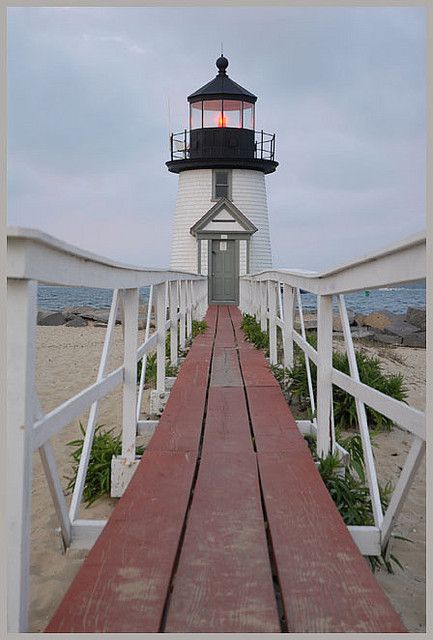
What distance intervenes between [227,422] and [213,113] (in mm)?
17694

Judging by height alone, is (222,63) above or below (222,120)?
above

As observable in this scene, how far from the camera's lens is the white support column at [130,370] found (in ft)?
→ 13.6

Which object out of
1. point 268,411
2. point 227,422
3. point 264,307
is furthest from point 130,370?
point 264,307

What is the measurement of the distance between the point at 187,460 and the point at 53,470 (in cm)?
122

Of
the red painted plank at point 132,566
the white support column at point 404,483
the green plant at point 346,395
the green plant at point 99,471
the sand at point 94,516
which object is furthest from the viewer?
the green plant at point 346,395

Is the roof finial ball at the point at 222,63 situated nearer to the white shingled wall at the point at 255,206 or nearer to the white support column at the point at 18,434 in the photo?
the white shingled wall at the point at 255,206

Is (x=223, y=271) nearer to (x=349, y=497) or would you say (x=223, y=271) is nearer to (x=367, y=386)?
(x=349, y=497)

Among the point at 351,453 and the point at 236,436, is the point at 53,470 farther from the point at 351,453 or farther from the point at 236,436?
the point at 351,453

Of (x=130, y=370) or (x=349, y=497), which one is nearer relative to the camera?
(x=349, y=497)

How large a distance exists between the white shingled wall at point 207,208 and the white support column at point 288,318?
13507mm

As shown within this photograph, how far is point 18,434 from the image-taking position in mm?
1988

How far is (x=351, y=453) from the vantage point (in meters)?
4.68

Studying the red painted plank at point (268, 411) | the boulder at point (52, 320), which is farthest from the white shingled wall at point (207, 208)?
the red painted plank at point (268, 411)

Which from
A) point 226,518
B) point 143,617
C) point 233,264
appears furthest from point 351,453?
point 233,264
